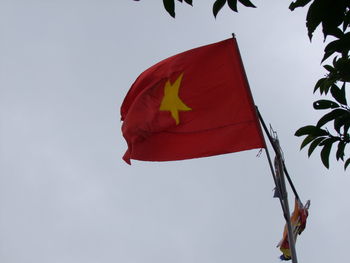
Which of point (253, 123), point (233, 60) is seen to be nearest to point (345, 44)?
point (253, 123)

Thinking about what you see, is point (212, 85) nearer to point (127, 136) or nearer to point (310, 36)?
point (127, 136)

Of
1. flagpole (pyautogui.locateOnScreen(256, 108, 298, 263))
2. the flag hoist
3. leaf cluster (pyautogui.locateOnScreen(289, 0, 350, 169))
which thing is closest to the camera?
leaf cluster (pyautogui.locateOnScreen(289, 0, 350, 169))

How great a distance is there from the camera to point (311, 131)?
3.75 meters

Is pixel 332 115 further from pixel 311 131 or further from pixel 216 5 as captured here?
pixel 216 5

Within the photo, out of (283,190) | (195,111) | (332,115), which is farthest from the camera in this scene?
(195,111)

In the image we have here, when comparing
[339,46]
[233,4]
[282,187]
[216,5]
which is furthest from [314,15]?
[282,187]

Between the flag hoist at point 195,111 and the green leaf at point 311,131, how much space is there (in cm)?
406

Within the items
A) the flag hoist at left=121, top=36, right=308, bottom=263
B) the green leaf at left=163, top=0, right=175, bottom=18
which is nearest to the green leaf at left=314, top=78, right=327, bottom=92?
the green leaf at left=163, top=0, right=175, bottom=18

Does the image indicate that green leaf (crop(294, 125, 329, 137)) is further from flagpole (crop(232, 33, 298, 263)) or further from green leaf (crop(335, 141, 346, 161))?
flagpole (crop(232, 33, 298, 263))

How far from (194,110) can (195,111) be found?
0.03 m

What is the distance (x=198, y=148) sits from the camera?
8312 millimetres

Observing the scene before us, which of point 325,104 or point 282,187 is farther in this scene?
point 282,187

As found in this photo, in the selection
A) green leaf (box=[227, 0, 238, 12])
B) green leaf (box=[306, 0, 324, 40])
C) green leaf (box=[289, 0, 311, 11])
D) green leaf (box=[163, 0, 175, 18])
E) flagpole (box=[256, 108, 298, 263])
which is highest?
green leaf (box=[163, 0, 175, 18])

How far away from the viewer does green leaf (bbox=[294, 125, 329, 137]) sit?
3705 millimetres
